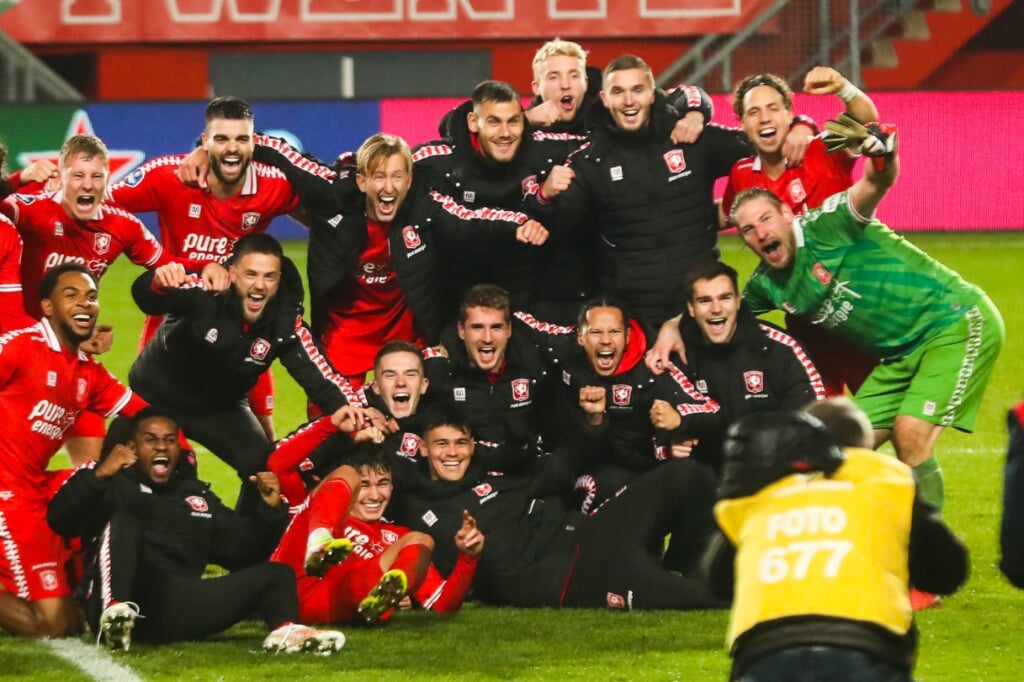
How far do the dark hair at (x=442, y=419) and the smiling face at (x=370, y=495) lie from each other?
29 centimetres

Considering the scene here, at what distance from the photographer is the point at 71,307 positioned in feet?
22.5

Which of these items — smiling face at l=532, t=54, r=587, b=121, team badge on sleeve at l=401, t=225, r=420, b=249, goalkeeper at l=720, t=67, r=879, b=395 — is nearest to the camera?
goalkeeper at l=720, t=67, r=879, b=395

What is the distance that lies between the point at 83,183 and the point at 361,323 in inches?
57.4

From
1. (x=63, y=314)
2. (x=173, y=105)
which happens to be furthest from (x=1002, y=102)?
(x=63, y=314)

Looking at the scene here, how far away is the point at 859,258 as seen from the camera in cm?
701

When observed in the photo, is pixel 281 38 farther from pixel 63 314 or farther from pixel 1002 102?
pixel 63 314

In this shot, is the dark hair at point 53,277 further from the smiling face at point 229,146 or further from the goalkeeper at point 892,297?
the goalkeeper at point 892,297

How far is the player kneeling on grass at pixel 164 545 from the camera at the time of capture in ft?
20.5

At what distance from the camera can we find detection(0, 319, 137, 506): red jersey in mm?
6781

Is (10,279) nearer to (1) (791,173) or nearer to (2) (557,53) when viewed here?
(2) (557,53)

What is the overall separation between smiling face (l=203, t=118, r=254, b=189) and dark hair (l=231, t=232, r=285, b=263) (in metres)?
0.50

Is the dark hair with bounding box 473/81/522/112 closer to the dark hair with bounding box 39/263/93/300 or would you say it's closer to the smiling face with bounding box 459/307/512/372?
the smiling face with bounding box 459/307/512/372

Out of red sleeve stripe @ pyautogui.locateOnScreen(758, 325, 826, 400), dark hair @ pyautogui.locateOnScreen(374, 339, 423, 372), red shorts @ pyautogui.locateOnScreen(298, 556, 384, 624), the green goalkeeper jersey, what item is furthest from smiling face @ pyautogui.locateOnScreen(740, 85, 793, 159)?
red shorts @ pyautogui.locateOnScreen(298, 556, 384, 624)

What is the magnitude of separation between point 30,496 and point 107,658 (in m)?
0.95
